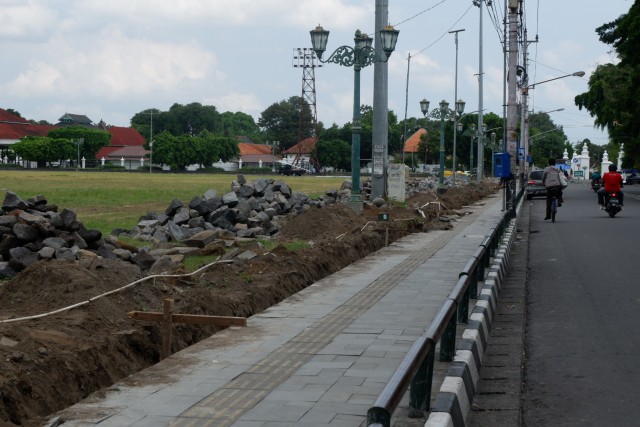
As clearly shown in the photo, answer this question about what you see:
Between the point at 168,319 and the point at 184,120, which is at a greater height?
the point at 184,120

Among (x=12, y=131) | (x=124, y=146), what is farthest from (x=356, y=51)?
(x=124, y=146)

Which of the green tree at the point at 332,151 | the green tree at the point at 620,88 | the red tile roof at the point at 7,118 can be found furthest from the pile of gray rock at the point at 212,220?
the red tile roof at the point at 7,118

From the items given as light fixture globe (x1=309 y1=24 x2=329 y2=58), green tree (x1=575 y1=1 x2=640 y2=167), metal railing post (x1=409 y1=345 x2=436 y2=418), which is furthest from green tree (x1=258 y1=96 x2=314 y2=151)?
metal railing post (x1=409 y1=345 x2=436 y2=418)

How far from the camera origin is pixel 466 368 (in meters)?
7.71

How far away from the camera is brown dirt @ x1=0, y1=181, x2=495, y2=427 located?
7.65 metres

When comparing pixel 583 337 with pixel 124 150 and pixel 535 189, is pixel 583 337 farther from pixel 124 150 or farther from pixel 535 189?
pixel 124 150

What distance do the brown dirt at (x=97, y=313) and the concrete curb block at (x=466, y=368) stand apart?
270cm

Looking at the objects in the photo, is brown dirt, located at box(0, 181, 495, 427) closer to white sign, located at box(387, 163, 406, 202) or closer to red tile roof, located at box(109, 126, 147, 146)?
white sign, located at box(387, 163, 406, 202)

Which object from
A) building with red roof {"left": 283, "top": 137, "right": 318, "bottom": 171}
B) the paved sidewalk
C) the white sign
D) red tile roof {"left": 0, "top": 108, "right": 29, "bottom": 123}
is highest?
red tile roof {"left": 0, "top": 108, "right": 29, "bottom": 123}

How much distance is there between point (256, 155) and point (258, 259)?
157 metres

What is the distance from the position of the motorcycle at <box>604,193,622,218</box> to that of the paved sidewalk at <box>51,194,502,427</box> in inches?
782

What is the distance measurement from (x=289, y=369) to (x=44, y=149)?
418 feet

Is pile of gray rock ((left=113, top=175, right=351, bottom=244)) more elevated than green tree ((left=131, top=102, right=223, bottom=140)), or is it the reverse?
green tree ((left=131, top=102, right=223, bottom=140))

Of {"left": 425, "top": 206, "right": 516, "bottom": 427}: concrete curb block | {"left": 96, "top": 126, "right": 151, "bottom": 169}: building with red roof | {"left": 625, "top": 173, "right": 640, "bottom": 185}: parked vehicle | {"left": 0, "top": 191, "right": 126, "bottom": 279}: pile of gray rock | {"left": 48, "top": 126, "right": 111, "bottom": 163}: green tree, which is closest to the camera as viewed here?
{"left": 425, "top": 206, "right": 516, "bottom": 427}: concrete curb block
